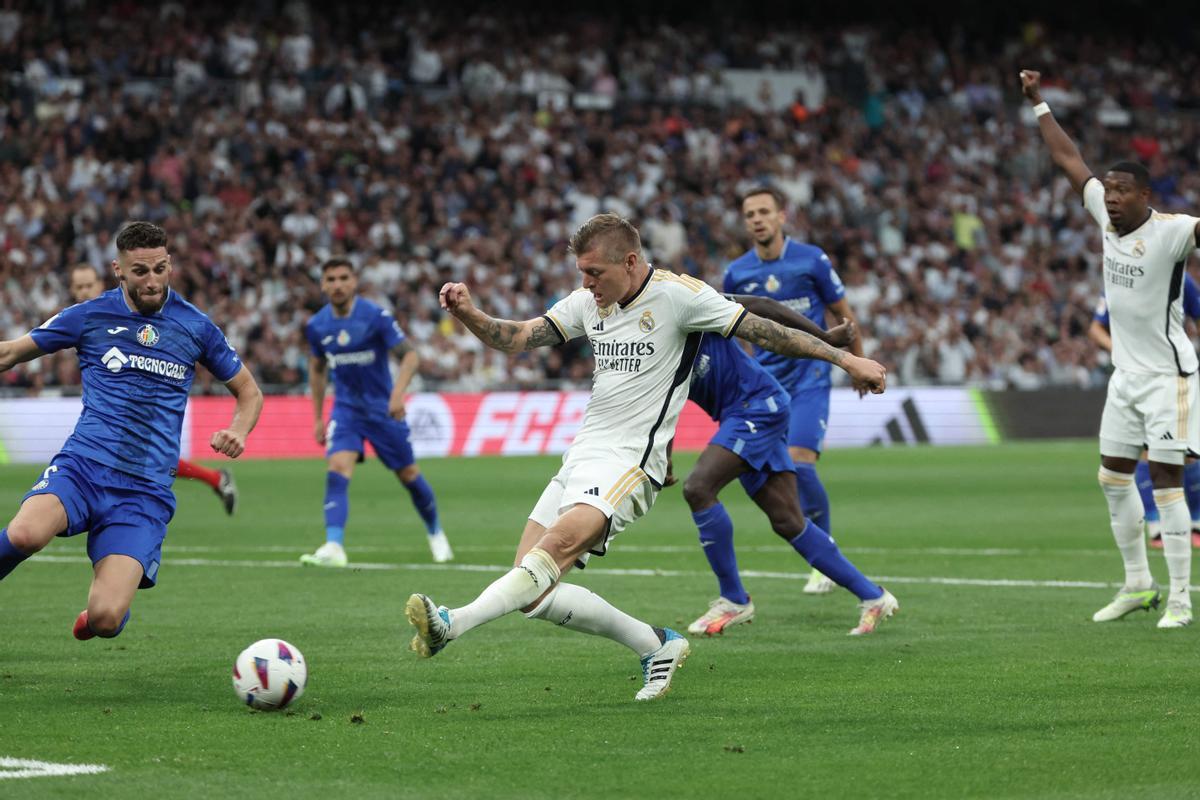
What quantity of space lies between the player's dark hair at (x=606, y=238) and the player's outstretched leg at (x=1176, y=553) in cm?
433

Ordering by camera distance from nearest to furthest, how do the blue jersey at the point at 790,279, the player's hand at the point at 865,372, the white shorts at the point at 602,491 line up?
the white shorts at the point at 602,491 < the player's hand at the point at 865,372 < the blue jersey at the point at 790,279

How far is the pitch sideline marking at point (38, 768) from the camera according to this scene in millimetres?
5824

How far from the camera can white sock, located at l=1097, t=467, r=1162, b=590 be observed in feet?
33.7

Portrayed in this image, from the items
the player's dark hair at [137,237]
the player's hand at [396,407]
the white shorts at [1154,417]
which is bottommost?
the player's hand at [396,407]

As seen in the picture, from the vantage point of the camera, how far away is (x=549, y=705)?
735 cm

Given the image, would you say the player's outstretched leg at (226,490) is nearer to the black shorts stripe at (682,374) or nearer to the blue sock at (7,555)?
the blue sock at (7,555)

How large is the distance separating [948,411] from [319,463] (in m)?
11.8

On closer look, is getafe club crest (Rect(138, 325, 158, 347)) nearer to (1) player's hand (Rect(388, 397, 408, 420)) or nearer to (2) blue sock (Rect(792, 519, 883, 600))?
(2) blue sock (Rect(792, 519, 883, 600))

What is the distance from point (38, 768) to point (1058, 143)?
22.9 ft

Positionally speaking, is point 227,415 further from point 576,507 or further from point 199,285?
point 576,507

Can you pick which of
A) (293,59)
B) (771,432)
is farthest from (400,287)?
(771,432)

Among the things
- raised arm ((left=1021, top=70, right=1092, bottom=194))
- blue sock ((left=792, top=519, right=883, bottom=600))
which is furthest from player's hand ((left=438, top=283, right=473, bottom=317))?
raised arm ((left=1021, top=70, right=1092, bottom=194))

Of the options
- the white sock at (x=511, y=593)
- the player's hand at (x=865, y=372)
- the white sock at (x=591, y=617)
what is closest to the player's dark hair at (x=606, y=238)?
the player's hand at (x=865, y=372)

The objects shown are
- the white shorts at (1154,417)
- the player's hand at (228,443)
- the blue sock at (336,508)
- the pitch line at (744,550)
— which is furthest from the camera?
the pitch line at (744,550)
